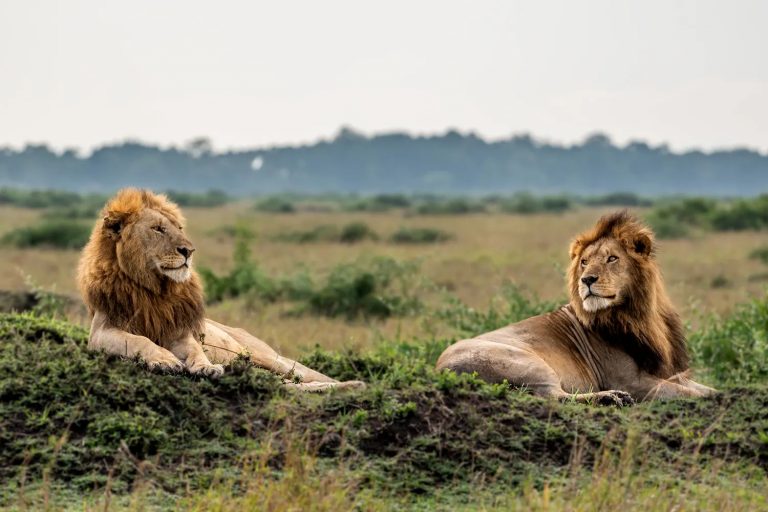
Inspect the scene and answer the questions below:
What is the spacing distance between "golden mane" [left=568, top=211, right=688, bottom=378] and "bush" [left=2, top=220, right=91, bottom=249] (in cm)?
1946

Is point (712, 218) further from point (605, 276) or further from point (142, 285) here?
point (142, 285)

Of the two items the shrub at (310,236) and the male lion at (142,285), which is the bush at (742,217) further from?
the male lion at (142,285)

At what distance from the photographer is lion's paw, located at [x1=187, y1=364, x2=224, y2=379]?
649cm

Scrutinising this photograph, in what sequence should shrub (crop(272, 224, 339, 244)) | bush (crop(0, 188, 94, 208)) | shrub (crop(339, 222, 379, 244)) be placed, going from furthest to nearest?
bush (crop(0, 188, 94, 208)) → shrub (crop(339, 222, 379, 244)) → shrub (crop(272, 224, 339, 244))

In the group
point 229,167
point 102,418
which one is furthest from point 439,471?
point 229,167

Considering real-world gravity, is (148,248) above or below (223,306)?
above

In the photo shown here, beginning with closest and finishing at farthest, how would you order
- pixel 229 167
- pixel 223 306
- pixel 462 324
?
pixel 462 324, pixel 223 306, pixel 229 167

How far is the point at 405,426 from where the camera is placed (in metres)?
5.98

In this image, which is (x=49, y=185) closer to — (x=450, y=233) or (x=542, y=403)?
(x=450, y=233)

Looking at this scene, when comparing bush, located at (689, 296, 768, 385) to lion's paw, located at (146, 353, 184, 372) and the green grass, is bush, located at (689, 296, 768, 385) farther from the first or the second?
lion's paw, located at (146, 353, 184, 372)

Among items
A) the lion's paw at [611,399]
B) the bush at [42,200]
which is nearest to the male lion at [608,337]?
the lion's paw at [611,399]

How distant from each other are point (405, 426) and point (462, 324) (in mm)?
4829

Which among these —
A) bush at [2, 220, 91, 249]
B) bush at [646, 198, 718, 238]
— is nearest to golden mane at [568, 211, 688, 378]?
bush at [2, 220, 91, 249]

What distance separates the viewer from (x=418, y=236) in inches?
1257
